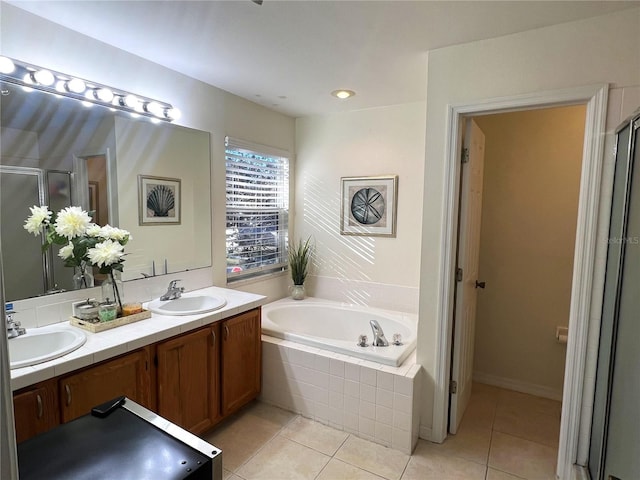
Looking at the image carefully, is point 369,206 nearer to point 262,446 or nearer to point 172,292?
point 172,292

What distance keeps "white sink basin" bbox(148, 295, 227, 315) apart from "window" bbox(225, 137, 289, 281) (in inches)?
19.4

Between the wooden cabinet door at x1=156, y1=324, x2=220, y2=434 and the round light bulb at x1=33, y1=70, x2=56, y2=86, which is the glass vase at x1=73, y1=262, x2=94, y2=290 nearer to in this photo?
the wooden cabinet door at x1=156, y1=324, x2=220, y2=434

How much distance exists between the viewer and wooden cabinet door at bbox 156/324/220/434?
198 centimetres

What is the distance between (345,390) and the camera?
240 cm

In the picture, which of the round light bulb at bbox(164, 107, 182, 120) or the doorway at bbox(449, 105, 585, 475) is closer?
the round light bulb at bbox(164, 107, 182, 120)

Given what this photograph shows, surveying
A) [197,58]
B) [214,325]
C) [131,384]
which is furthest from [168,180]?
[131,384]

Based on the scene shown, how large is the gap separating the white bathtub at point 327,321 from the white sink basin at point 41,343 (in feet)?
4.40

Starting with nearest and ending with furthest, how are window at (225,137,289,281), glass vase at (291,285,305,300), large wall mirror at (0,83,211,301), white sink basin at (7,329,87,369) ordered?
white sink basin at (7,329,87,369)
large wall mirror at (0,83,211,301)
window at (225,137,289,281)
glass vase at (291,285,305,300)

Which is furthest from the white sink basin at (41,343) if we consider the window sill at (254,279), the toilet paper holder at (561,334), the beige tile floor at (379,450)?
the toilet paper holder at (561,334)

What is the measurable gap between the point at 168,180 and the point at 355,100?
1.69 m

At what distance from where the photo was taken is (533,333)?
2.96m

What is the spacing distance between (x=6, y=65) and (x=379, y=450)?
9.55 ft

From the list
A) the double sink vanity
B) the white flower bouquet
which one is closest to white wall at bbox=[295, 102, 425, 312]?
the double sink vanity

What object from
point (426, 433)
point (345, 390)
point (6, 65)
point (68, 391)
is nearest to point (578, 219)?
point (426, 433)
